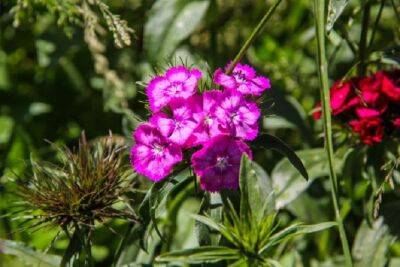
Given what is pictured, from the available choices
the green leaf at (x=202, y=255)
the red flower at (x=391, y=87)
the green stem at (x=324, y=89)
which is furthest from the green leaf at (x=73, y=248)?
the red flower at (x=391, y=87)

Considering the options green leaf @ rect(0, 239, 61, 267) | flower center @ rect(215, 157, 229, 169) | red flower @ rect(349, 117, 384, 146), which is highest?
flower center @ rect(215, 157, 229, 169)

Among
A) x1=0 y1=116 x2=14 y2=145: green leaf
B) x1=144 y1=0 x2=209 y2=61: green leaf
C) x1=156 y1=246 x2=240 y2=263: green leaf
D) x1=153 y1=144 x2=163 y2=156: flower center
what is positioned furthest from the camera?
x1=0 y1=116 x2=14 y2=145: green leaf

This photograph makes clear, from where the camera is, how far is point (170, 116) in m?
1.45

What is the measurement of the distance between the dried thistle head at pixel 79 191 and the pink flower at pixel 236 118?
26 centimetres

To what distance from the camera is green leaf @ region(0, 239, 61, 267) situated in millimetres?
1673

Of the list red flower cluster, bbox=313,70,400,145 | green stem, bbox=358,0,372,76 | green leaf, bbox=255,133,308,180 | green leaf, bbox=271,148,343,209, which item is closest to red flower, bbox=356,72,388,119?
red flower cluster, bbox=313,70,400,145

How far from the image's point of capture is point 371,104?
5.74 feet

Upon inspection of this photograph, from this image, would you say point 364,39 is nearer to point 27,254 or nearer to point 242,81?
point 242,81

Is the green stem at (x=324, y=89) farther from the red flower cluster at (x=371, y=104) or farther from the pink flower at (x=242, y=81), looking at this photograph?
the red flower cluster at (x=371, y=104)

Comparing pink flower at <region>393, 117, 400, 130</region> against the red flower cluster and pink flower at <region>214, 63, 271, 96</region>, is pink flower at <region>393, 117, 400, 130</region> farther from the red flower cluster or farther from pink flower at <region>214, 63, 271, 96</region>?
pink flower at <region>214, 63, 271, 96</region>

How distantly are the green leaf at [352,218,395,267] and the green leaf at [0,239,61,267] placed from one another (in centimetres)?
78

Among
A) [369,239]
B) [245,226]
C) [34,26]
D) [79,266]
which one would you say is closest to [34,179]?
[79,266]

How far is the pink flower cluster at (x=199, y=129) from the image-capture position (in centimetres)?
137

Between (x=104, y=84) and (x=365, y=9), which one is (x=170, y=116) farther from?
(x=104, y=84)
